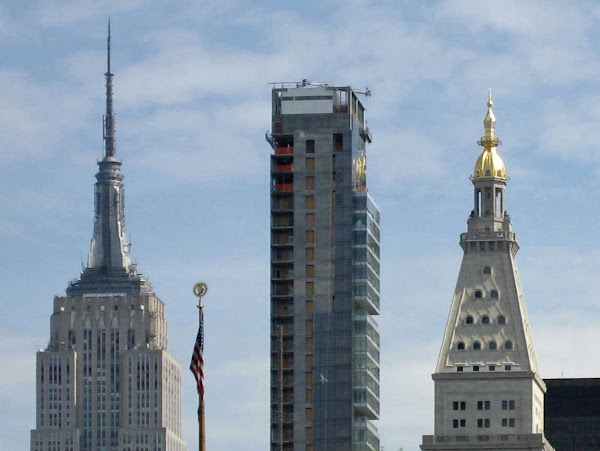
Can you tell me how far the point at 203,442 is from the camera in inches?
7702

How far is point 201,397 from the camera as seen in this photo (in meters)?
200

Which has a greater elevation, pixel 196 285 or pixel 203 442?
pixel 196 285

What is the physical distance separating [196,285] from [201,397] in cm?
924

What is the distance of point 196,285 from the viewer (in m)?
197

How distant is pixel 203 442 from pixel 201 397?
16.6 ft

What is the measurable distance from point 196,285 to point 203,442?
1238 cm
